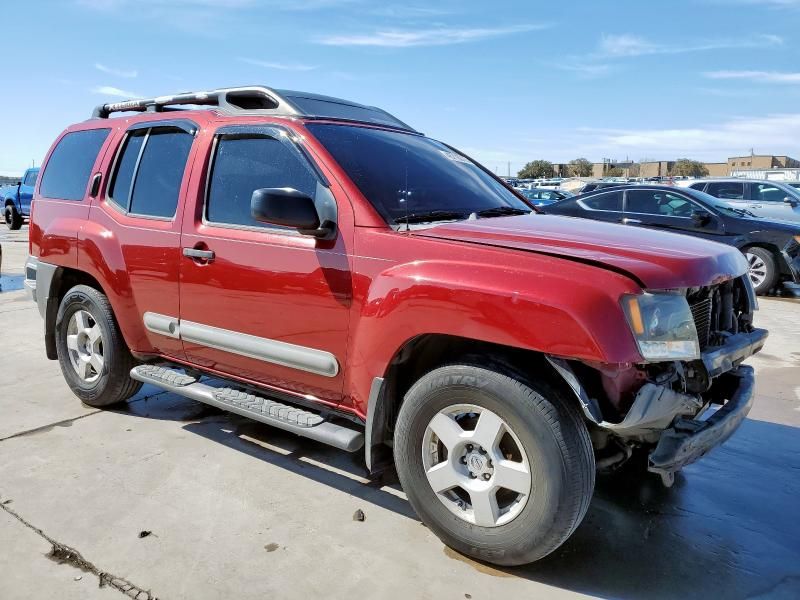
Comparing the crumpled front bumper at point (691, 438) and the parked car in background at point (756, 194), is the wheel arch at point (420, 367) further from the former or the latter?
the parked car in background at point (756, 194)

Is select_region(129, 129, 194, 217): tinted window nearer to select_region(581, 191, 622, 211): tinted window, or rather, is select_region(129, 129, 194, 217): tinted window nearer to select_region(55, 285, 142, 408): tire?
select_region(55, 285, 142, 408): tire

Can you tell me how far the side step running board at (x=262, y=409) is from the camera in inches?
119

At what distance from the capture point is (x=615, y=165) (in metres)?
89.9

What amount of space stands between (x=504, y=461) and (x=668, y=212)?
8.70 metres

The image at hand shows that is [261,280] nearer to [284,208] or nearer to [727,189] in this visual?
[284,208]

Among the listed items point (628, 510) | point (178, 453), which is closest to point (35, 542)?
point (178, 453)

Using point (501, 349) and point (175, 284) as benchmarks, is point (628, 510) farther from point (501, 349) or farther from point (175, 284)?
point (175, 284)

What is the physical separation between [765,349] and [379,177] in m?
5.17

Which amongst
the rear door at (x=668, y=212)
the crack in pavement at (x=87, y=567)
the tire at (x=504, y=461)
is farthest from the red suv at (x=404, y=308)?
the rear door at (x=668, y=212)

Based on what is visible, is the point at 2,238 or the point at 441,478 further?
the point at 2,238

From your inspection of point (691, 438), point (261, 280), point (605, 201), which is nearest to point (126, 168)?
point (261, 280)

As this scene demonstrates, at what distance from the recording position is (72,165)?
4.67m

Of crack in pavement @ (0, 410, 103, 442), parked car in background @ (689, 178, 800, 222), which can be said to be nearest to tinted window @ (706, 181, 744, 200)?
parked car in background @ (689, 178, 800, 222)

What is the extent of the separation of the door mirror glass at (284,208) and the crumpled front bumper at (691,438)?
5.72 feet
